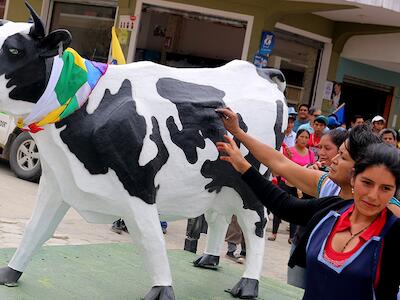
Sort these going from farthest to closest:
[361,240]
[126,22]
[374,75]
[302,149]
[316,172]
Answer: [374,75]
[126,22]
[302,149]
[316,172]
[361,240]

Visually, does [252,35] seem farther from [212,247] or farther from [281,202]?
[281,202]

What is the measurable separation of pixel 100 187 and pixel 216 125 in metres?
0.83

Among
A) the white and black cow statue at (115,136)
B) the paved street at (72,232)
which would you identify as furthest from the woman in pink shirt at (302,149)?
the white and black cow statue at (115,136)

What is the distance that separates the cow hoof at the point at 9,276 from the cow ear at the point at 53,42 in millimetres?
1310

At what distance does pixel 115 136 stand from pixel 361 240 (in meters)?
1.68

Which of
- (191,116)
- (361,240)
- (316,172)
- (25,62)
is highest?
(25,62)

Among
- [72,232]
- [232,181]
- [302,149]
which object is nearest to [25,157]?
[72,232]

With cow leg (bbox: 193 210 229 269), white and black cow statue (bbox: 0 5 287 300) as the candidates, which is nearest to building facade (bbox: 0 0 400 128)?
cow leg (bbox: 193 210 229 269)

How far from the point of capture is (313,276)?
97.5 inches

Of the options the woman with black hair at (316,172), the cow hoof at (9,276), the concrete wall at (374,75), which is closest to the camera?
the woman with black hair at (316,172)

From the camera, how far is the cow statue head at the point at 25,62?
11.5 ft

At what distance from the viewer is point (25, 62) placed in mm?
3525

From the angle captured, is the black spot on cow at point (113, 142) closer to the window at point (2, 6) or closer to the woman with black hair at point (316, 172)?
the woman with black hair at point (316, 172)

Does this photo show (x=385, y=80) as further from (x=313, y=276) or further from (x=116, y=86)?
(x=313, y=276)
